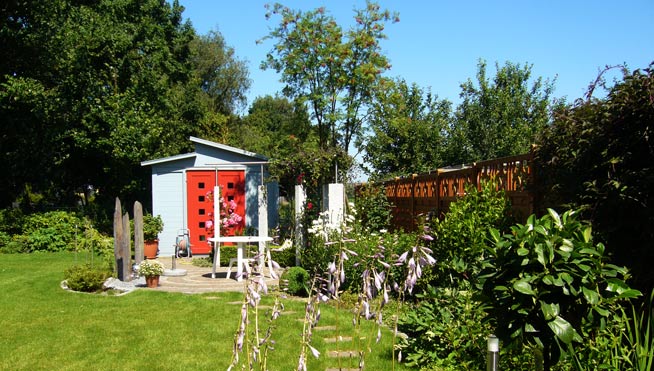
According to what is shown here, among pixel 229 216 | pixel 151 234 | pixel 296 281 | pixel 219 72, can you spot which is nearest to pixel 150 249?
pixel 151 234

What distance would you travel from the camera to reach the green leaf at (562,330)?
262 centimetres

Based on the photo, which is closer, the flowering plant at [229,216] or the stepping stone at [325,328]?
the stepping stone at [325,328]

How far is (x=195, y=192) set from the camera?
1572 centimetres

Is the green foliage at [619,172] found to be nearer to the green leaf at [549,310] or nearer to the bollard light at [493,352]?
the green leaf at [549,310]

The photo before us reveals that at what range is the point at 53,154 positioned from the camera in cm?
1834

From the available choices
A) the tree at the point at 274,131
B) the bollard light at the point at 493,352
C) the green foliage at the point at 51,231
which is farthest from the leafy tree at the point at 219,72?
the bollard light at the point at 493,352

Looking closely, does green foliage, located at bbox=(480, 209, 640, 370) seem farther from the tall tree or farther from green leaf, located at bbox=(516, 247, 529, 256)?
the tall tree

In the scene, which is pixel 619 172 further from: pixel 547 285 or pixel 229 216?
pixel 229 216

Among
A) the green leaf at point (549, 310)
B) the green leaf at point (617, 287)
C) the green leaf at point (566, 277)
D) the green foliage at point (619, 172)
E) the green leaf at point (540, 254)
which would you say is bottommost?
the green leaf at point (549, 310)

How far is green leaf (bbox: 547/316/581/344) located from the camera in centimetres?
262

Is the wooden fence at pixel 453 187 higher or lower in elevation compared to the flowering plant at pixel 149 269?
higher

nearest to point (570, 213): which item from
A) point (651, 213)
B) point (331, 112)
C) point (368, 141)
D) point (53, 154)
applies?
point (651, 213)

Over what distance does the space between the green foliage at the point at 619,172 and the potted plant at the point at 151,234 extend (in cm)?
1209

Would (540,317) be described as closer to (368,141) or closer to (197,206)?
(197,206)
